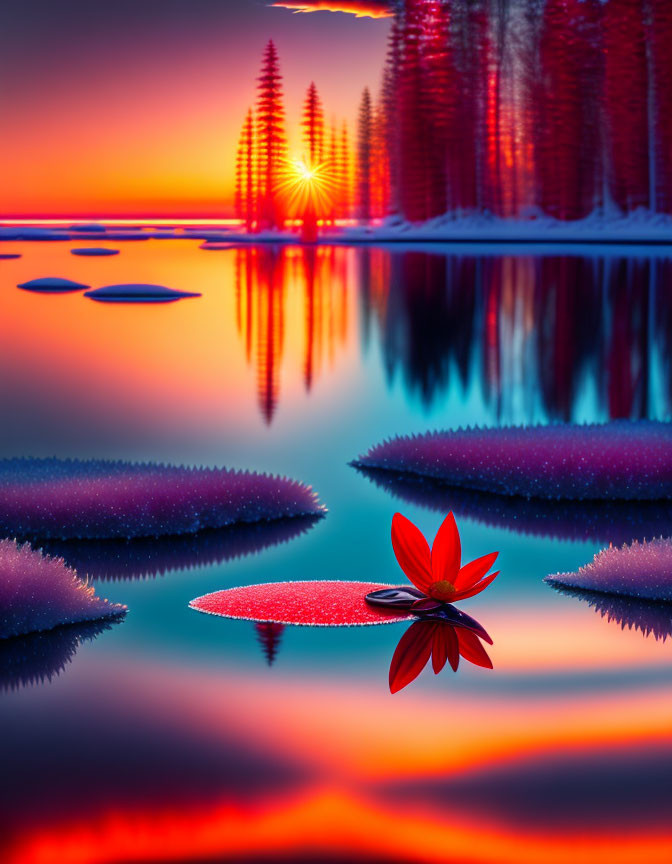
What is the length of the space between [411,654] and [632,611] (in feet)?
4.27

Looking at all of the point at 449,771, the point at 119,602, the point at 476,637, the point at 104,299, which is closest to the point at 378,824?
the point at 449,771

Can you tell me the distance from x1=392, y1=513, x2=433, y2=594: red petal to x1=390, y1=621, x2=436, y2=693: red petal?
20 cm

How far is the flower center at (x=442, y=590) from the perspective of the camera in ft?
19.3

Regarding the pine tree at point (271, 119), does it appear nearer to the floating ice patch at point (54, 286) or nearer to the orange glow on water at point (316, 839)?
the floating ice patch at point (54, 286)

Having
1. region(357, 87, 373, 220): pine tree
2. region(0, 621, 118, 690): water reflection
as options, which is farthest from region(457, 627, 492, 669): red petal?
region(357, 87, 373, 220): pine tree

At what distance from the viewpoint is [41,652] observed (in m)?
5.55

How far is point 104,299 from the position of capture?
33.3 metres

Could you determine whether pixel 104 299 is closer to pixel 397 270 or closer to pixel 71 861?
pixel 397 270

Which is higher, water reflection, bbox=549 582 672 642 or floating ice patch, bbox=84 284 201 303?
floating ice patch, bbox=84 284 201 303

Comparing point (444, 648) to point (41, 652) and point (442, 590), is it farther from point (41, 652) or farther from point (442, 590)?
point (41, 652)

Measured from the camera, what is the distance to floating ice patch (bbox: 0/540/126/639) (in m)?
5.74

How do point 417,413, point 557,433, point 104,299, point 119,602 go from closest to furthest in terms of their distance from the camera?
point 119,602, point 557,433, point 417,413, point 104,299

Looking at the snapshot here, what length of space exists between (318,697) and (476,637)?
984 mm

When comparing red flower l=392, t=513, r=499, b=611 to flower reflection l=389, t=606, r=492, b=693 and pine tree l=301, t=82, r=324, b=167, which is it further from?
pine tree l=301, t=82, r=324, b=167
